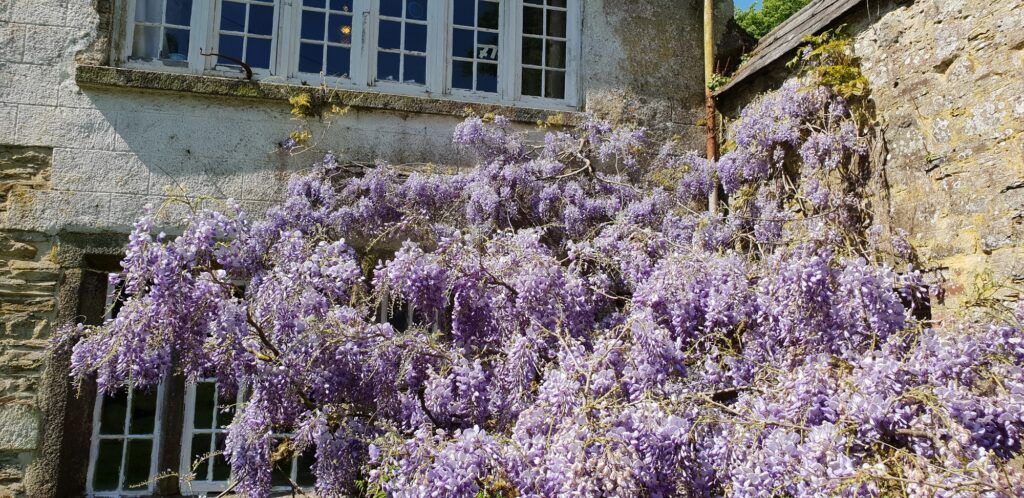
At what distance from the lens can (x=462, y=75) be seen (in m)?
5.94

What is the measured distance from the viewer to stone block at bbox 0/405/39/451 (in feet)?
15.8

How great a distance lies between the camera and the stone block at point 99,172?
16.8 feet

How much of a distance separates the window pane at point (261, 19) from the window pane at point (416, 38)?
1.03 meters

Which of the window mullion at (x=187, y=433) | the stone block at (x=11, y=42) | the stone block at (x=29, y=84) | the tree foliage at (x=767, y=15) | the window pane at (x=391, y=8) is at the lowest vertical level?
the window mullion at (x=187, y=433)

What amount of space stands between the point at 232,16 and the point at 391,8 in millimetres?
1187

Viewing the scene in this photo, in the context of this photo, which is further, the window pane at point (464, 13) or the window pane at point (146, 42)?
the window pane at point (464, 13)

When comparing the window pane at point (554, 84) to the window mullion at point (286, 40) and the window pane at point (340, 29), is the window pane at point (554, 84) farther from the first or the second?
the window mullion at point (286, 40)

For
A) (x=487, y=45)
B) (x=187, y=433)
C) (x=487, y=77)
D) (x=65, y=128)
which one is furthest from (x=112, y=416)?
(x=487, y=45)

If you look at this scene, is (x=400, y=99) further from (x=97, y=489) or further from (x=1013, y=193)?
(x=1013, y=193)

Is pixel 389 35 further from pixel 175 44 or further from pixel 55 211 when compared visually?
pixel 55 211

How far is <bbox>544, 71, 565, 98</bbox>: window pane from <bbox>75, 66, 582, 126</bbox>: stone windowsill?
30 centimetres

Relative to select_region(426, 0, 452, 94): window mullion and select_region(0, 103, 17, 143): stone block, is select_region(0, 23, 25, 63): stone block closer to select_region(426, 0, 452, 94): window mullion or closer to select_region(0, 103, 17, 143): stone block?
select_region(0, 103, 17, 143): stone block

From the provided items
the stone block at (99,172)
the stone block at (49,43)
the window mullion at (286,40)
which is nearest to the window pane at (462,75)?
the window mullion at (286,40)

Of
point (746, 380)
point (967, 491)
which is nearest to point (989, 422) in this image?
point (967, 491)
